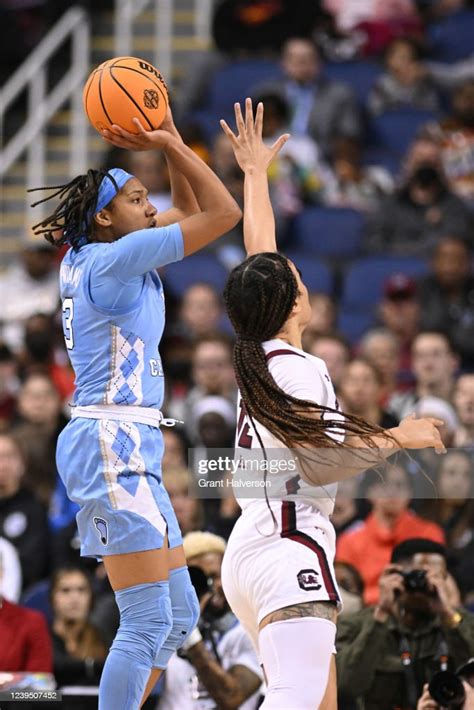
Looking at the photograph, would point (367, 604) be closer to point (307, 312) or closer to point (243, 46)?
point (307, 312)

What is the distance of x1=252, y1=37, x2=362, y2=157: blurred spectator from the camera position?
11.8m

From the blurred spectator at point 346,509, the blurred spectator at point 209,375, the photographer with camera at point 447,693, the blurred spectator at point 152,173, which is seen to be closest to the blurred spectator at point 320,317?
the blurred spectator at point 209,375

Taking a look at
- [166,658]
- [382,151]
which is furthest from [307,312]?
[382,151]

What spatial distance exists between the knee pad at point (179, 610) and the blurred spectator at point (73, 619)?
2.23 m

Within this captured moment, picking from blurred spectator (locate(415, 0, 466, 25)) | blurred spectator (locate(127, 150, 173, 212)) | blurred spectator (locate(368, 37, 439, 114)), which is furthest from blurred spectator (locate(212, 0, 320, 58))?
blurred spectator (locate(127, 150, 173, 212))

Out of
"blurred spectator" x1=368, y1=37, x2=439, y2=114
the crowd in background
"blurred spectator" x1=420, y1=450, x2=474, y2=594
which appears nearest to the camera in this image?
the crowd in background

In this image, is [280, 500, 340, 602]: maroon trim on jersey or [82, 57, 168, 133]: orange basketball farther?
[82, 57, 168, 133]: orange basketball

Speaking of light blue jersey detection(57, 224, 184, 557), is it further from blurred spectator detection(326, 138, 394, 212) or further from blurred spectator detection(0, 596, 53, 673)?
blurred spectator detection(326, 138, 394, 212)

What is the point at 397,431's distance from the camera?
482cm

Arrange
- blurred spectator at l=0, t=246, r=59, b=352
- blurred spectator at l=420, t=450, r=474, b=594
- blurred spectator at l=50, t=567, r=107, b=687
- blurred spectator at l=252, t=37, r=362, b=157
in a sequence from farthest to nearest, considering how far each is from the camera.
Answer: blurred spectator at l=252, t=37, r=362, b=157 < blurred spectator at l=0, t=246, r=59, b=352 < blurred spectator at l=50, t=567, r=107, b=687 < blurred spectator at l=420, t=450, r=474, b=594

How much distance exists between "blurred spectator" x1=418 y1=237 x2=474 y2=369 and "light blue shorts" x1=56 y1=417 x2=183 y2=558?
503cm

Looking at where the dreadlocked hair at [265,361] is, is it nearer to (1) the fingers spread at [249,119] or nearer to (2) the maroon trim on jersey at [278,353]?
(2) the maroon trim on jersey at [278,353]

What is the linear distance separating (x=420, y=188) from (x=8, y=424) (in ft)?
11.6

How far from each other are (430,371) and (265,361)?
4.27 meters
